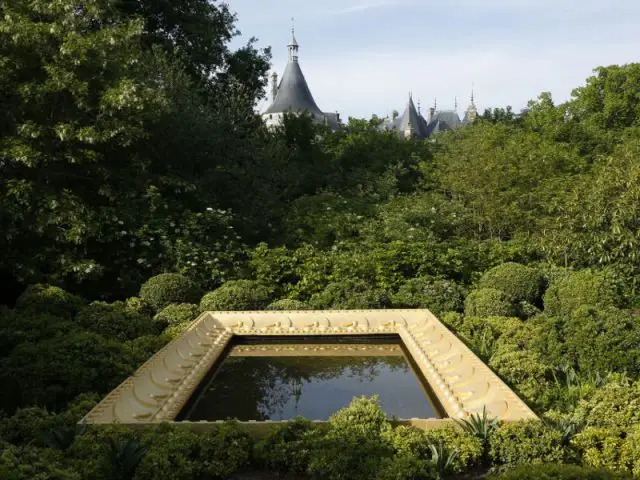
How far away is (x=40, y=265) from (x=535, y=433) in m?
8.57

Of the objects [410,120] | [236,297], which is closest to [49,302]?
[236,297]

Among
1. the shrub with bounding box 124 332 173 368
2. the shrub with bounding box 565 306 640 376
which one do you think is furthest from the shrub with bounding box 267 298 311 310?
the shrub with bounding box 565 306 640 376

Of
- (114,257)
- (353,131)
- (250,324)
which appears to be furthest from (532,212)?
(353,131)

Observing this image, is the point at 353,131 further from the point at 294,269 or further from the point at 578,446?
the point at 578,446

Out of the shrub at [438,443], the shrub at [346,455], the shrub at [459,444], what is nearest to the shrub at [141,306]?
the shrub at [346,455]

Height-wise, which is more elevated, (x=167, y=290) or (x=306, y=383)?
(x=167, y=290)

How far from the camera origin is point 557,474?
362 cm

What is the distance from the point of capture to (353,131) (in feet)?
73.9

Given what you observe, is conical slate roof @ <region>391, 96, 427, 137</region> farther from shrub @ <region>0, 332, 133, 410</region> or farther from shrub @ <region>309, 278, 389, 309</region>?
shrub @ <region>0, 332, 133, 410</region>

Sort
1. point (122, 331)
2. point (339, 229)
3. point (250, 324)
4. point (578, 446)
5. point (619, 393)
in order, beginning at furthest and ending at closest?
point (339, 229)
point (250, 324)
point (122, 331)
point (619, 393)
point (578, 446)

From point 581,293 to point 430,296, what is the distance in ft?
8.08

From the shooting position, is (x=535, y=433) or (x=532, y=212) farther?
(x=532, y=212)

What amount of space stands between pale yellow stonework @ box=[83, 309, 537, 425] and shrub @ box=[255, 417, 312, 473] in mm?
923

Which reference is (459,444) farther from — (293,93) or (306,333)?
(293,93)
